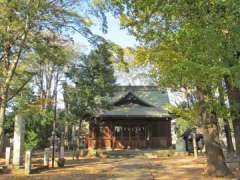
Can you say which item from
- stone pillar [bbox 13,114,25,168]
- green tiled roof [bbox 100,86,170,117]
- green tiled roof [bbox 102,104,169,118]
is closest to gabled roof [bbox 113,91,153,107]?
green tiled roof [bbox 100,86,170,117]

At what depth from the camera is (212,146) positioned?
573 inches

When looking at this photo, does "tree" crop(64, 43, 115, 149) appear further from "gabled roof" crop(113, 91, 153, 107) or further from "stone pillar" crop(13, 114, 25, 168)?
"stone pillar" crop(13, 114, 25, 168)

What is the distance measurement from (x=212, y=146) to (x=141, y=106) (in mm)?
21565

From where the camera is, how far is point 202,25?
895cm

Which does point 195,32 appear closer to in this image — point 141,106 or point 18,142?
point 18,142

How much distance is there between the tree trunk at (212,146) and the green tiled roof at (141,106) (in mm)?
15305

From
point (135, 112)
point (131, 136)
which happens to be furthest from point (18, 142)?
point (131, 136)

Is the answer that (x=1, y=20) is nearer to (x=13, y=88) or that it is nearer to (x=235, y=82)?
(x=235, y=82)

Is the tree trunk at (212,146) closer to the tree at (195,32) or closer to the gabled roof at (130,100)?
the tree at (195,32)

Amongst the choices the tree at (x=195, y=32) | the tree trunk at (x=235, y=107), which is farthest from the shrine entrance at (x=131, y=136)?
the tree trunk at (x=235, y=107)

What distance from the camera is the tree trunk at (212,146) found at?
1406cm

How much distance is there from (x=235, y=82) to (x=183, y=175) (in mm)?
7440

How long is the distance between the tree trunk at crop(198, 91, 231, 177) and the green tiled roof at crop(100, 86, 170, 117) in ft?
50.2

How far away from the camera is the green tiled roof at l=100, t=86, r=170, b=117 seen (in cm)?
3312
